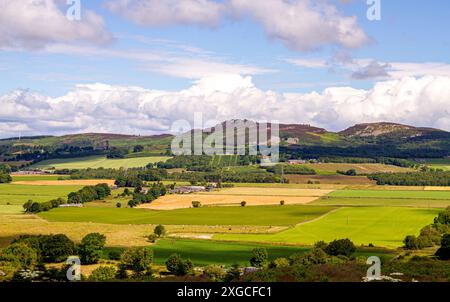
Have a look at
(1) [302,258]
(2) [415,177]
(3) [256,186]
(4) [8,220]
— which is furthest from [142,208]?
(2) [415,177]

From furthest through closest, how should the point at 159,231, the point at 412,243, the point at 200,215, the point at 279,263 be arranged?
1. the point at 200,215
2. the point at 159,231
3. the point at 412,243
4. the point at 279,263

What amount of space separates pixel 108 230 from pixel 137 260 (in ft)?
104

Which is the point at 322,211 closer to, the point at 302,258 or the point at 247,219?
the point at 247,219

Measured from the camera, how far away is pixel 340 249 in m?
76.4

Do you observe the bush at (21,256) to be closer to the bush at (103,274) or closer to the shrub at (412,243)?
→ the bush at (103,274)

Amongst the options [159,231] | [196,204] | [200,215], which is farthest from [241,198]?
[159,231]

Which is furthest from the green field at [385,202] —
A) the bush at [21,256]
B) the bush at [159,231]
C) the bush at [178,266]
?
the bush at [21,256]

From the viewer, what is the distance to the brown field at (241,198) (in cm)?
14200

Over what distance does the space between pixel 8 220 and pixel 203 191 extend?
215ft

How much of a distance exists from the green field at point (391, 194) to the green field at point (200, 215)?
2997 centimetres

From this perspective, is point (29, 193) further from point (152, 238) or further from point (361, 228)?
point (361, 228)

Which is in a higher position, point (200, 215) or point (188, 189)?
point (188, 189)

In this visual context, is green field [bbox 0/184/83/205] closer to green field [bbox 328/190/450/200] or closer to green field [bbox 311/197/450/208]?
green field [bbox 311/197/450/208]
